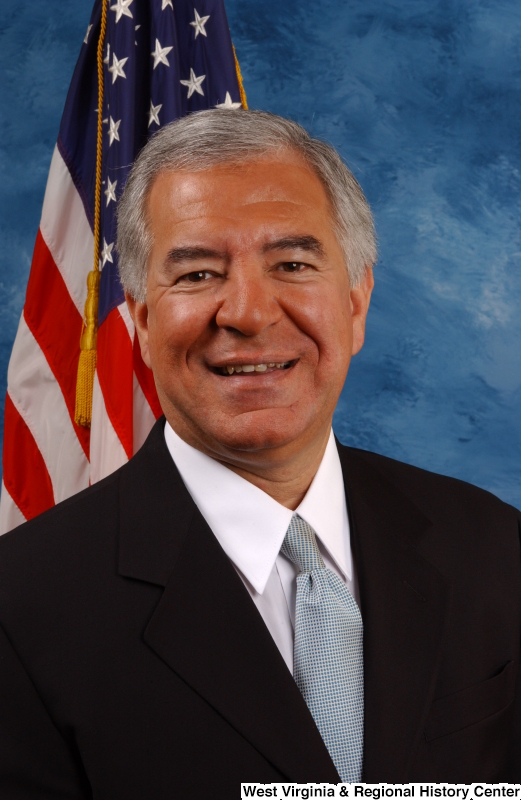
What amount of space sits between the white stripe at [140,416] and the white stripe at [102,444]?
79mm

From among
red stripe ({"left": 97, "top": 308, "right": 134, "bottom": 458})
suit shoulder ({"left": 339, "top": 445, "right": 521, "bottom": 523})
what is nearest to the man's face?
suit shoulder ({"left": 339, "top": 445, "right": 521, "bottom": 523})

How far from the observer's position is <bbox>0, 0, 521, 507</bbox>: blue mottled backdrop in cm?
331

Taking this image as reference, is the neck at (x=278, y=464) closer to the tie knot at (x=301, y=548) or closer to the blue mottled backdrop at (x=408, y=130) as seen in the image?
the tie knot at (x=301, y=548)

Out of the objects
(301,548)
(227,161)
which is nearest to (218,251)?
(227,161)

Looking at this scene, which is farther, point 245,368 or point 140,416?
point 140,416

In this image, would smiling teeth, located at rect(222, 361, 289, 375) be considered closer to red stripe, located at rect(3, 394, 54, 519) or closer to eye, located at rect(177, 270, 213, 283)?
eye, located at rect(177, 270, 213, 283)

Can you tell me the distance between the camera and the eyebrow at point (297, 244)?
146 cm

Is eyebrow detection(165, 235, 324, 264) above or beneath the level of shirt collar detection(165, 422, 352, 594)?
above

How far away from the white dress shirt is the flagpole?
1040mm

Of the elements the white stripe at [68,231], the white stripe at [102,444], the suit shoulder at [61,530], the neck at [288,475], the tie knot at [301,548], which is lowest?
the tie knot at [301,548]

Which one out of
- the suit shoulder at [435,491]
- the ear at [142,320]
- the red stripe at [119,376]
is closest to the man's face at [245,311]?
the ear at [142,320]

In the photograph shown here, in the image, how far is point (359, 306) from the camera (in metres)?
1.69

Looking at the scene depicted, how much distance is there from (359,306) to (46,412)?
1.39 m

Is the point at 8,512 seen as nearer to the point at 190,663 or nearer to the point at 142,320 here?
the point at 142,320
